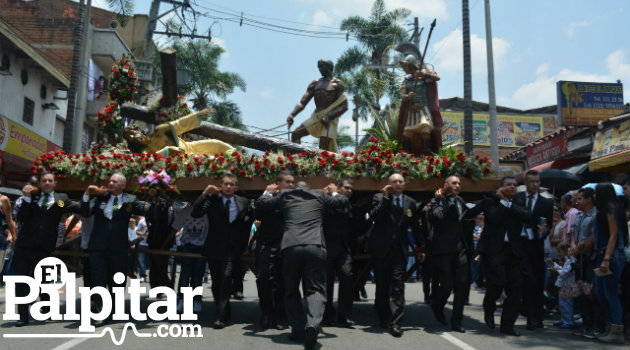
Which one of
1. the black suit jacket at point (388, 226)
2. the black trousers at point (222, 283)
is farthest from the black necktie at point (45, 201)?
the black suit jacket at point (388, 226)

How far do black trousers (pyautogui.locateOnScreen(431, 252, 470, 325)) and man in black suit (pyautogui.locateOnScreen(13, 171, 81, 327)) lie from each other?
4833mm

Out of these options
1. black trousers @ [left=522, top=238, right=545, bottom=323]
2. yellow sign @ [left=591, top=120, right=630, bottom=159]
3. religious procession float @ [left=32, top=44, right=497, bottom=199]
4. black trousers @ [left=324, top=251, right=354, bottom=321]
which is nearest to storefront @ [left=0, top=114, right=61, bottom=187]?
religious procession float @ [left=32, top=44, right=497, bottom=199]

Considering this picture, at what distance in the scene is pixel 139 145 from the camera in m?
9.50

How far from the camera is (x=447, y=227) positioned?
7.42 metres

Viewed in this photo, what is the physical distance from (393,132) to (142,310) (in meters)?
5.02

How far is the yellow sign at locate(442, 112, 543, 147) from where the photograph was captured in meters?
41.6

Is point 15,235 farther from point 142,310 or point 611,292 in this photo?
point 611,292

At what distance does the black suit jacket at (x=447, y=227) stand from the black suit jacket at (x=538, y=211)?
756 millimetres

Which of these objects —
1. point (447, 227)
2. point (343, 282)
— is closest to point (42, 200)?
point (343, 282)

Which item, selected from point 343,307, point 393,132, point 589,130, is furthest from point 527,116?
point 343,307

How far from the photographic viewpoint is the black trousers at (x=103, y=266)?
7.27 metres

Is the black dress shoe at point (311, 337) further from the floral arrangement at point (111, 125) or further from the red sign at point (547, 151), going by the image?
the red sign at point (547, 151)

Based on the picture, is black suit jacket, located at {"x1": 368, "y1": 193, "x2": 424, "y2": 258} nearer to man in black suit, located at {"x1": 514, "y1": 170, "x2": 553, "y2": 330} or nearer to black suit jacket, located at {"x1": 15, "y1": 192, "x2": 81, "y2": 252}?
man in black suit, located at {"x1": 514, "y1": 170, "x2": 553, "y2": 330}

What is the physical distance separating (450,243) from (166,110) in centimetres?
546
